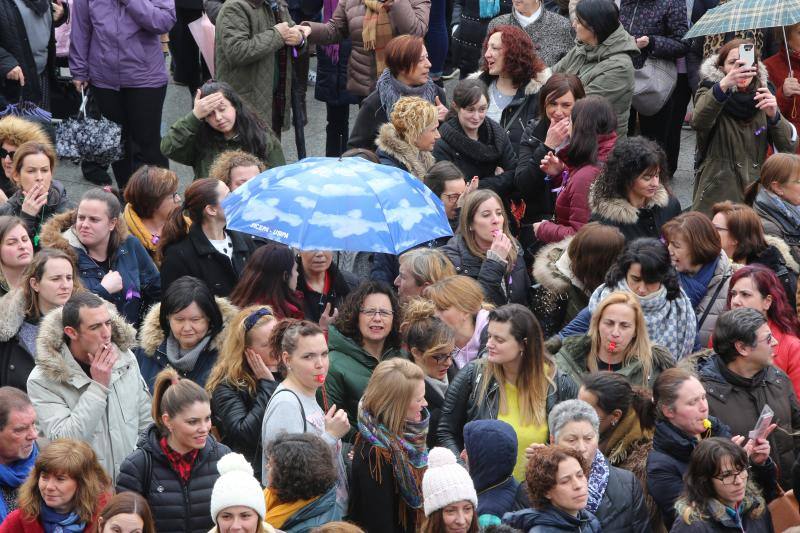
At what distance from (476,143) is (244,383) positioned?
326 centimetres

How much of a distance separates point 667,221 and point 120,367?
343 centimetres

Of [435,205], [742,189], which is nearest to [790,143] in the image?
[742,189]

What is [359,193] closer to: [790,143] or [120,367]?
[120,367]

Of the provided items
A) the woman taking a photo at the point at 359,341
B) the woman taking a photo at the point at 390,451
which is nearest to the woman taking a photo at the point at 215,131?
the woman taking a photo at the point at 359,341

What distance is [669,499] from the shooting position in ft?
20.4

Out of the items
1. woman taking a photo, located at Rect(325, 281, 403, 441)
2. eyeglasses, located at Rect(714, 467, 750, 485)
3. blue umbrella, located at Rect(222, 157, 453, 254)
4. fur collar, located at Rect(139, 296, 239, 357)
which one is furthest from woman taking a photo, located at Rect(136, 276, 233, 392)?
eyeglasses, located at Rect(714, 467, 750, 485)

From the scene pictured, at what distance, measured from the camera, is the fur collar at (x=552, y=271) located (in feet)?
25.9

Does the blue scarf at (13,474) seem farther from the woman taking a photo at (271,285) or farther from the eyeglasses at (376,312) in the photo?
the eyeglasses at (376,312)

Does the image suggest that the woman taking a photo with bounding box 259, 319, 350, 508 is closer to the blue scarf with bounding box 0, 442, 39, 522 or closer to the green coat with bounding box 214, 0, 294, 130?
the blue scarf with bounding box 0, 442, 39, 522

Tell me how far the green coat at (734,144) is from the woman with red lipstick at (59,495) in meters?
5.47

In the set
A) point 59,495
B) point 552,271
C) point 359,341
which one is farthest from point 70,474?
point 552,271

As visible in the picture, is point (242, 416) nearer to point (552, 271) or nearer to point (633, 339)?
point (633, 339)

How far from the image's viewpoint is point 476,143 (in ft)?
30.8

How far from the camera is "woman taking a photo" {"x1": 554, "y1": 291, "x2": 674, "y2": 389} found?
22.7 ft
